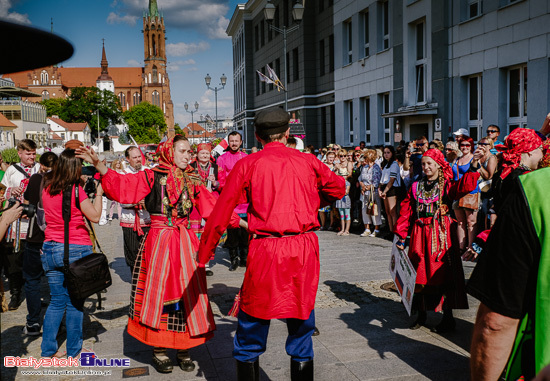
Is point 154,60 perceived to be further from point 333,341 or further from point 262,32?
point 333,341

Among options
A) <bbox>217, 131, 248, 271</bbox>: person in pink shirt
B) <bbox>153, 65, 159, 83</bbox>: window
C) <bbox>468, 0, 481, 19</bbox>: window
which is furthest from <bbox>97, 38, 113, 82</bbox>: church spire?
<bbox>217, 131, 248, 271</bbox>: person in pink shirt

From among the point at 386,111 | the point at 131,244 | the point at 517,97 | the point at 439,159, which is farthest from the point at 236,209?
the point at 386,111

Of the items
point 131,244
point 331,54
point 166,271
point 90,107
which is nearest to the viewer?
point 166,271

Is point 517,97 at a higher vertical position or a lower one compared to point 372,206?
higher

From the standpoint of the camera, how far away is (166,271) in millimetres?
4801

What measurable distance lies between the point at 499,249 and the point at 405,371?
3.03 metres

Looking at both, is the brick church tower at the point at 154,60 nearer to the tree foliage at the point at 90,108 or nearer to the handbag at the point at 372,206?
the tree foliage at the point at 90,108

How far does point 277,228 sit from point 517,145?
1.83 m

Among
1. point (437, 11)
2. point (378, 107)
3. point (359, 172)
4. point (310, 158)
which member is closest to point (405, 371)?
point (310, 158)

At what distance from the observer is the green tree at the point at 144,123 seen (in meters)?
123

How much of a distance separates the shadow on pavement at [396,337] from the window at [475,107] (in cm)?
965

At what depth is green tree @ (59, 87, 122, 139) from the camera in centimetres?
11262

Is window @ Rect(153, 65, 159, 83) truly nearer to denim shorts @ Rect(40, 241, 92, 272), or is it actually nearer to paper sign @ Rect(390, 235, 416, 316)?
denim shorts @ Rect(40, 241, 92, 272)

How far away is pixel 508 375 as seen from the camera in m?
2.06
